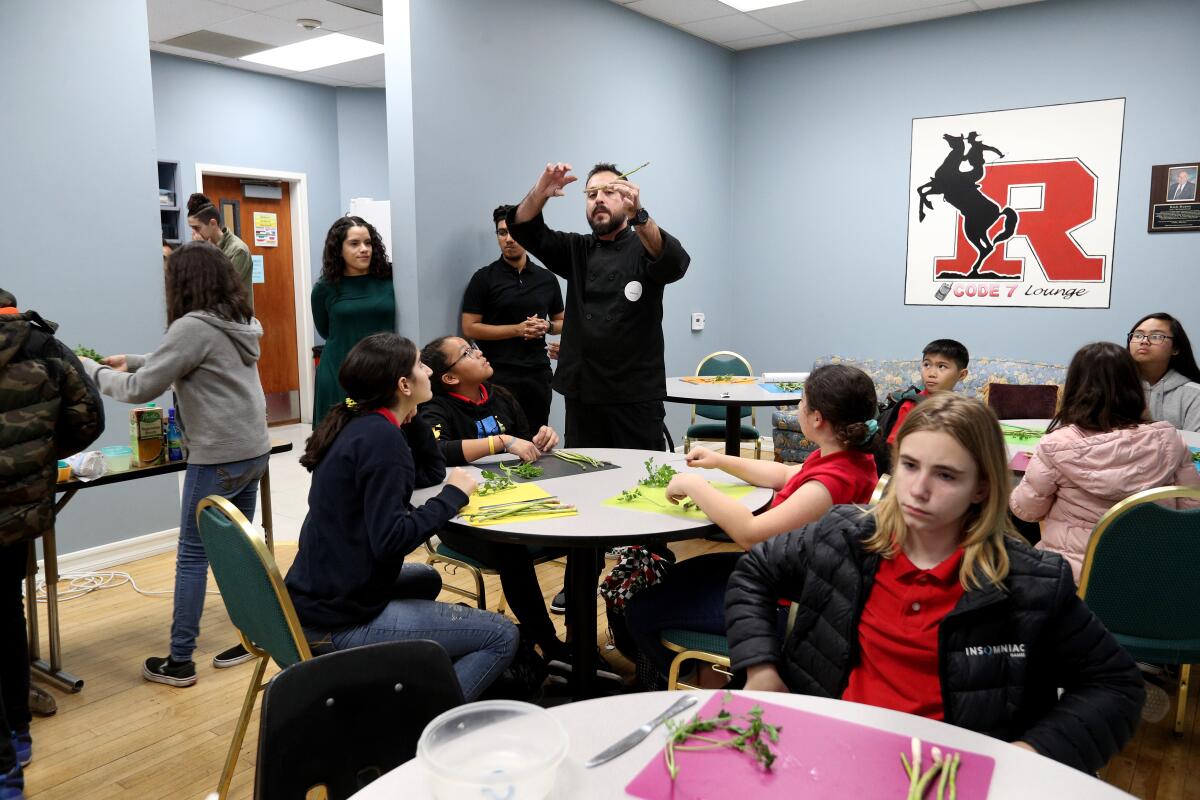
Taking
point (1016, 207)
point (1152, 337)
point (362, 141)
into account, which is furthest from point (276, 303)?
point (1152, 337)

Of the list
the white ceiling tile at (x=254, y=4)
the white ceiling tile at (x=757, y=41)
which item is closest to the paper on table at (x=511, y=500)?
the white ceiling tile at (x=254, y=4)

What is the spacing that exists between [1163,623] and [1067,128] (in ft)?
14.6

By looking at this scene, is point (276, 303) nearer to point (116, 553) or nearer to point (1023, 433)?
point (116, 553)

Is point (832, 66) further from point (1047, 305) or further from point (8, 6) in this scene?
point (8, 6)

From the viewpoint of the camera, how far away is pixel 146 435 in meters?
3.04

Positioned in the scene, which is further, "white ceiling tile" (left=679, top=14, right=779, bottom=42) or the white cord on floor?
"white ceiling tile" (left=679, top=14, right=779, bottom=42)

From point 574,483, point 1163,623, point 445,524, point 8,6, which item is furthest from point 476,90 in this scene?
point 1163,623

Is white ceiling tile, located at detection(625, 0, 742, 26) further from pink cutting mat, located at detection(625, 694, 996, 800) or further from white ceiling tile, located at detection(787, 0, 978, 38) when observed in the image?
pink cutting mat, located at detection(625, 694, 996, 800)

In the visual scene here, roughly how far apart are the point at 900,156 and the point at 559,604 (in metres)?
4.38

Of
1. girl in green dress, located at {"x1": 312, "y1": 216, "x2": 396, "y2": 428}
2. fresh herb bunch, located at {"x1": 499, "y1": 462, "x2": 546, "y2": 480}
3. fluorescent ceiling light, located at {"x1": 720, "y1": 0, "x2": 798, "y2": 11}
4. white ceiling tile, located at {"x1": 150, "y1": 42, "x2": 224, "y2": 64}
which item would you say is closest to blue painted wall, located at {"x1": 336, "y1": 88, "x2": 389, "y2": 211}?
white ceiling tile, located at {"x1": 150, "y1": 42, "x2": 224, "y2": 64}

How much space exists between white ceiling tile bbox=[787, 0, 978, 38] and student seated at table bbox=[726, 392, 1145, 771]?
5289 mm

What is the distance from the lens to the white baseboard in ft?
13.0

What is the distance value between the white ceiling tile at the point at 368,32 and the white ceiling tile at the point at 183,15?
73 cm

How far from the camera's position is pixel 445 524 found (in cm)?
215
